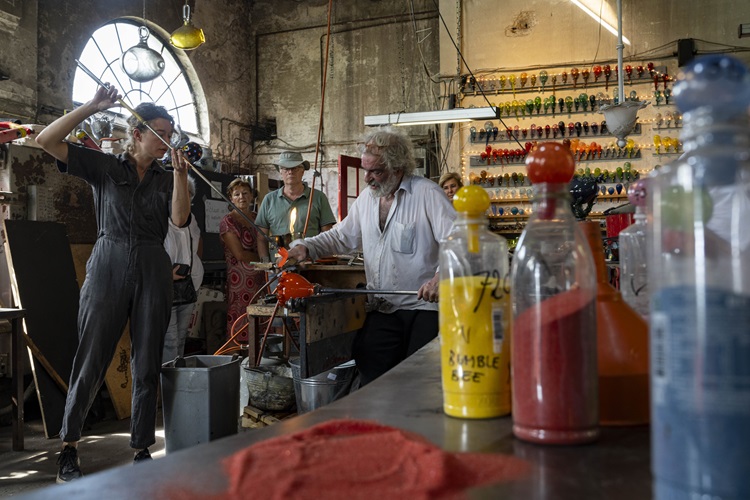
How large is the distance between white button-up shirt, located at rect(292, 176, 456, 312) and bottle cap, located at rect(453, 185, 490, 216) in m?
2.06

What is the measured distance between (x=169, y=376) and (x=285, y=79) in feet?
27.4

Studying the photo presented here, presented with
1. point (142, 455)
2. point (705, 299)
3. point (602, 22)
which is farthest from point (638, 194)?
point (602, 22)

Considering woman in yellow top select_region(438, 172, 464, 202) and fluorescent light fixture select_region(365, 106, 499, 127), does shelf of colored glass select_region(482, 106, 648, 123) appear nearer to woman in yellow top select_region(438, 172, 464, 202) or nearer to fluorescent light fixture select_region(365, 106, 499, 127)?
fluorescent light fixture select_region(365, 106, 499, 127)

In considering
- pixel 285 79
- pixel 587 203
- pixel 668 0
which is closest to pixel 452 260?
pixel 587 203

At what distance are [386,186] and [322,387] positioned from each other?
1016 mm

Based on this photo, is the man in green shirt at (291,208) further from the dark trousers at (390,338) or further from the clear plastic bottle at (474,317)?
the clear plastic bottle at (474,317)

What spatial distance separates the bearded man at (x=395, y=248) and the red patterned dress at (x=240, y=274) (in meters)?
2.06

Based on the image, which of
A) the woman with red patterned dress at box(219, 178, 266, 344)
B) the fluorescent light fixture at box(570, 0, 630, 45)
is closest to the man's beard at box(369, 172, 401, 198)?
the woman with red patterned dress at box(219, 178, 266, 344)

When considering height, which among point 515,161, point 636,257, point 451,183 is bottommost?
point 636,257

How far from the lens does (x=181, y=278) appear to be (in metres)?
4.61

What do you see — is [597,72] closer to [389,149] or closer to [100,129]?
[389,149]

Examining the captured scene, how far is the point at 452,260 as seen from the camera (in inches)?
37.5

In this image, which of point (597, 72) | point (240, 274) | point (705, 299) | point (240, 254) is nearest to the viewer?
point (705, 299)

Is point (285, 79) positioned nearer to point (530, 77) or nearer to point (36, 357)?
point (530, 77)
